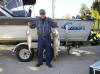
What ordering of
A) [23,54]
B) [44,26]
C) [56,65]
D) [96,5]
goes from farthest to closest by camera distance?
[96,5] < [23,54] < [56,65] < [44,26]

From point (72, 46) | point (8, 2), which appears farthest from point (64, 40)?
point (8, 2)

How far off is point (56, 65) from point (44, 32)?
46.7 inches

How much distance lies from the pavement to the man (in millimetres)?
363

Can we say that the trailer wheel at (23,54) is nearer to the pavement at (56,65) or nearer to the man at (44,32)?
the pavement at (56,65)

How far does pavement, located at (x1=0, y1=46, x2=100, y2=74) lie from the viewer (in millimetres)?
6000

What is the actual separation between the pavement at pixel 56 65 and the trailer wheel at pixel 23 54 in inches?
6.3

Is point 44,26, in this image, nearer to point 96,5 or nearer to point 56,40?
point 56,40

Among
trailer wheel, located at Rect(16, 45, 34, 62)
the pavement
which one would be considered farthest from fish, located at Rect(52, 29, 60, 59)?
trailer wheel, located at Rect(16, 45, 34, 62)

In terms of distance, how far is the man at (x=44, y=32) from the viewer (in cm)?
635

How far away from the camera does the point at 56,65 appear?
6633 mm

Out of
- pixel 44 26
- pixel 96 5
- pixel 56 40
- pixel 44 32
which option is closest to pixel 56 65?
Answer: pixel 56 40

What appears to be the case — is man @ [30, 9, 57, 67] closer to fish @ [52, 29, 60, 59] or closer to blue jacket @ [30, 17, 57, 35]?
blue jacket @ [30, 17, 57, 35]

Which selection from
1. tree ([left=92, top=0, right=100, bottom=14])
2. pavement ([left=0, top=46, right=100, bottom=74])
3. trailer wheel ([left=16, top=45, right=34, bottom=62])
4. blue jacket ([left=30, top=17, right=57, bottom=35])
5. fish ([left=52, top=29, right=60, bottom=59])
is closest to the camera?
pavement ([left=0, top=46, right=100, bottom=74])

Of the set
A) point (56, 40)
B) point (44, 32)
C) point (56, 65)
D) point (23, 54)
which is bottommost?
point (56, 65)
